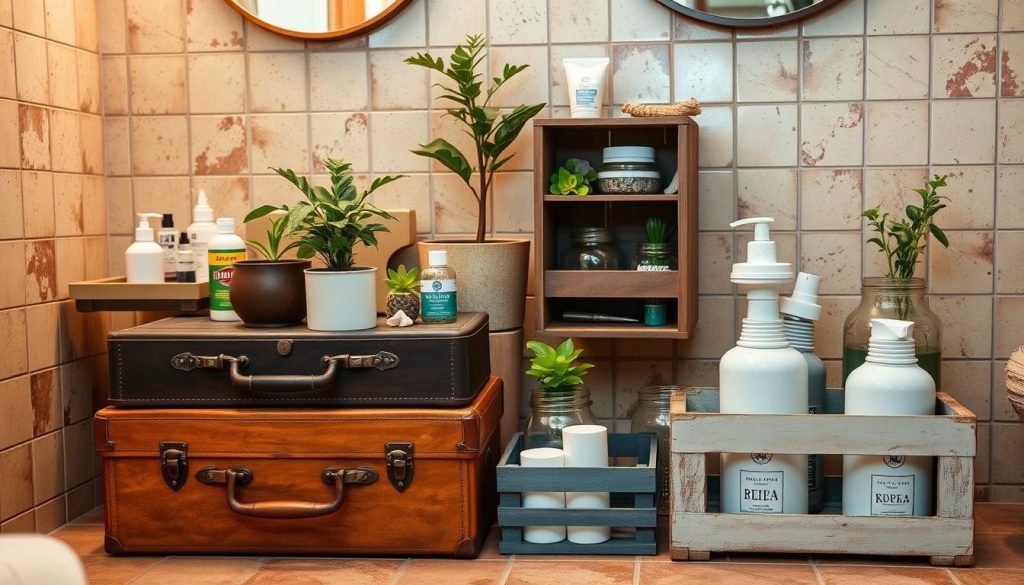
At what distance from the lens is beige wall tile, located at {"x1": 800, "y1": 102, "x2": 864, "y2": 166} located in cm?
209

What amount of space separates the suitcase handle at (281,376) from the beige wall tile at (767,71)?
0.87m

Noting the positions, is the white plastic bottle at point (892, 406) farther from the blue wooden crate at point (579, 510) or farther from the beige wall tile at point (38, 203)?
the beige wall tile at point (38, 203)

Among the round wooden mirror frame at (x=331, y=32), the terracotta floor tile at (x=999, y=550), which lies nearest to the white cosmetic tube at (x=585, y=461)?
the terracotta floor tile at (x=999, y=550)

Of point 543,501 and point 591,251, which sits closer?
point 543,501

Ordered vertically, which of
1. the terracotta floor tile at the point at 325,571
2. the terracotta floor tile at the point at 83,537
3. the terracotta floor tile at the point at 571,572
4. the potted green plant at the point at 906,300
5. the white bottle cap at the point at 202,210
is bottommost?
the terracotta floor tile at the point at 83,537

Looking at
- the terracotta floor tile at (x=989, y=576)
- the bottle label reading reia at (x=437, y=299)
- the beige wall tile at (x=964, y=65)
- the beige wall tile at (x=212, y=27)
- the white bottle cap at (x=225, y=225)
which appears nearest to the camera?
the terracotta floor tile at (x=989, y=576)

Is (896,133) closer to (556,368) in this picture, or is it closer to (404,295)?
(556,368)

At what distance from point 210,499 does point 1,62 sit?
0.81m

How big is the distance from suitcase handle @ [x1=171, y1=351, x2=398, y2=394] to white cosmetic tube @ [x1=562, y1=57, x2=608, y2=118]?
0.59 metres

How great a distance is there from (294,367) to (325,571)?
0.32 meters

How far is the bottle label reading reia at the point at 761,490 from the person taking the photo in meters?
1.72

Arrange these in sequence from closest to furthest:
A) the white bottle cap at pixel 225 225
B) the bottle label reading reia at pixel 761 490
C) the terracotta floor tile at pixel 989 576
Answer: the terracotta floor tile at pixel 989 576
the bottle label reading reia at pixel 761 490
the white bottle cap at pixel 225 225

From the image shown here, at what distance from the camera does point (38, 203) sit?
1.99m

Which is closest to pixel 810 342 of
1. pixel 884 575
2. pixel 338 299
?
pixel 884 575
